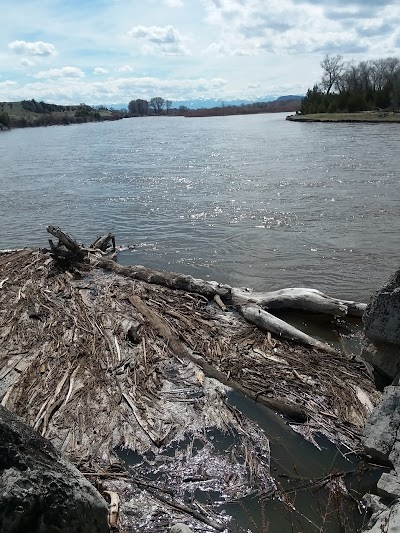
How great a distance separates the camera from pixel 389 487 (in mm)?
4617

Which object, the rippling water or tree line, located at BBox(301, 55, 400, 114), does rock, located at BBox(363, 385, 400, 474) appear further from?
tree line, located at BBox(301, 55, 400, 114)

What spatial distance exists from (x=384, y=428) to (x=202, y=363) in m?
2.95

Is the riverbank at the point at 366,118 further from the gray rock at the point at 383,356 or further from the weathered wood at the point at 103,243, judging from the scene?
the gray rock at the point at 383,356

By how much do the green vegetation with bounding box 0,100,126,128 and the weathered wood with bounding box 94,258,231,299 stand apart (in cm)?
11822

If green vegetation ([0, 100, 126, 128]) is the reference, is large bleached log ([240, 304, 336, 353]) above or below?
below

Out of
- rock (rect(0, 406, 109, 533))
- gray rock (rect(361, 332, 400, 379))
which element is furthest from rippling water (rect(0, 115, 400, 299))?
rock (rect(0, 406, 109, 533))

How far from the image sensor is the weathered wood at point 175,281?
9.99 meters

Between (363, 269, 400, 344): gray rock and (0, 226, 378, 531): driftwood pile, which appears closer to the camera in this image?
(0, 226, 378, 531): driftwood pile

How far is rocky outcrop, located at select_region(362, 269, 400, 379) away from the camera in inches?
258

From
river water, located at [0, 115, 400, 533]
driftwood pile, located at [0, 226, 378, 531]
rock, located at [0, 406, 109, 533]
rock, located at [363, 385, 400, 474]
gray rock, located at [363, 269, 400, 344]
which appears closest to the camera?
rock, located at [0, 406, 109, 533]

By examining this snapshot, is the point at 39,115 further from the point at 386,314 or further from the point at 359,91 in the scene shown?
the point at 386,314

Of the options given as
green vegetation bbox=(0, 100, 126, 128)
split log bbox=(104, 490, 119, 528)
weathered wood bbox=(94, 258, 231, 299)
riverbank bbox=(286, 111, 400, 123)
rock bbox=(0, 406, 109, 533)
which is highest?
green vegetation bbox=(0, 100, 126, 128)

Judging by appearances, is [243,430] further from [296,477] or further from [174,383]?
[174,383]

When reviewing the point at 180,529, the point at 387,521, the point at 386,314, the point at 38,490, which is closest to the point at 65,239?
the point at 386,314
